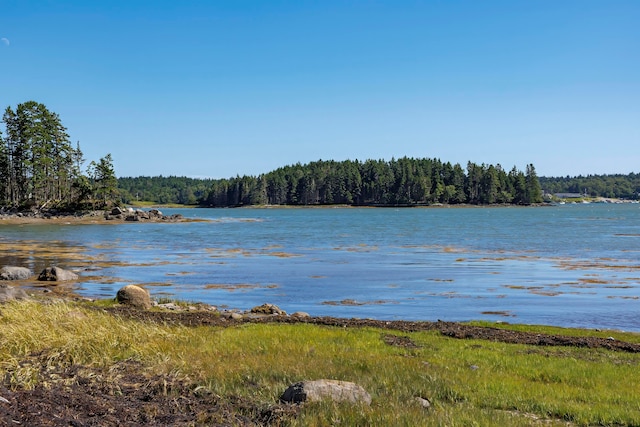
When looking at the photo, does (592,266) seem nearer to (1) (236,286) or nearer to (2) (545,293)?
(2) (545,293)

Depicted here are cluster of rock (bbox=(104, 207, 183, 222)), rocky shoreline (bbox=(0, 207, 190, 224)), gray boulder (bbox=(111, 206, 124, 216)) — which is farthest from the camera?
gray boulder (bbox=(111, 206, 124, 216))

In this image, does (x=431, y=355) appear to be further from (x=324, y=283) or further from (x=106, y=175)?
(x=106, y=175)

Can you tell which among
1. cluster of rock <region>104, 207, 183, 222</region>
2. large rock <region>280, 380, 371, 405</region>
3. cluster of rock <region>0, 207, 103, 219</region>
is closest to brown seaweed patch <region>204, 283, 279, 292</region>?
large rock <region>280, 380, 371, 405</region>

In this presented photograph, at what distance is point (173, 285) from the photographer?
3412 cm

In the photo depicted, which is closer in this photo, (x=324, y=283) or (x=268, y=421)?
(x=268, y=421)

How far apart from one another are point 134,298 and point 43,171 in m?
109

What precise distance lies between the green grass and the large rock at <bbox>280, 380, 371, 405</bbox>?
0.86ft

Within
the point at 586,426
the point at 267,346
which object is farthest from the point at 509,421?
the point at 267,346

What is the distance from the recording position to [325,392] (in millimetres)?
9977

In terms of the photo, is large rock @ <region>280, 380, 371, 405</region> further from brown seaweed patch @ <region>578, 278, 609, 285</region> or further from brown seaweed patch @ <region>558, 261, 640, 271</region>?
brown seaweed patch @ <region>558, 261, 640, 271</region>

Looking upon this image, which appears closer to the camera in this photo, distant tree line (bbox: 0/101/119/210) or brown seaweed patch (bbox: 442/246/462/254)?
brown seaweed patch (bbox: 442/246/462/254)

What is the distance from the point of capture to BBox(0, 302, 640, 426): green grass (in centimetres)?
975

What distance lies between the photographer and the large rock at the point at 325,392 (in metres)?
9.83

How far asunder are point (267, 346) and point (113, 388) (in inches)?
219
